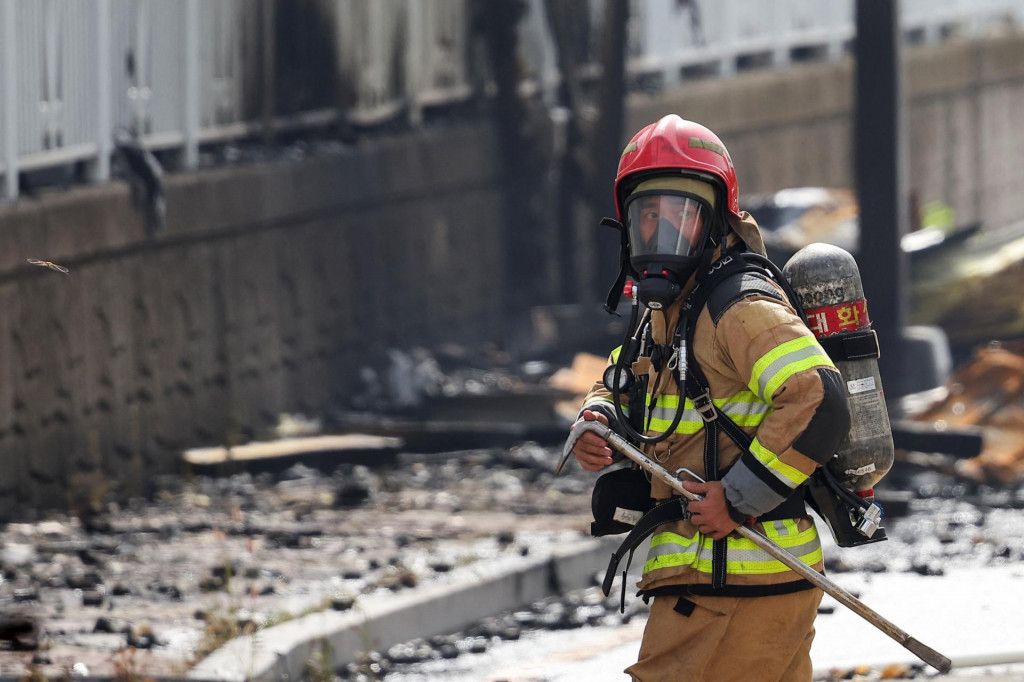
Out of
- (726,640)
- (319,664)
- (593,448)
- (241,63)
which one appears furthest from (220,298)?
(726,640)

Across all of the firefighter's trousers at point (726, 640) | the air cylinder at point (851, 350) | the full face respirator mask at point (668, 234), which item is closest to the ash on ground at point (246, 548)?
the firefighter's trousers at point (726, 640)

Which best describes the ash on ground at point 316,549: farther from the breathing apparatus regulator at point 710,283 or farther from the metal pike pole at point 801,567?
the breathing apparatus regulator at point 710,283

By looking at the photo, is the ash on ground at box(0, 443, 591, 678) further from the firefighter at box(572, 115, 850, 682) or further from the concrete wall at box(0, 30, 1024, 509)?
the firefighter at box(572, 115, 850, 682)

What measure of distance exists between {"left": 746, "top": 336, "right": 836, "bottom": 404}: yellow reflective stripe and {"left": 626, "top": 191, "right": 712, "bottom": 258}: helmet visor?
1.04 ft

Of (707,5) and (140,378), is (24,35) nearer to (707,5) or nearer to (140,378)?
(140,378)

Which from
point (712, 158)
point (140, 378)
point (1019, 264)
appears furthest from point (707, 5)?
point (712, 158)

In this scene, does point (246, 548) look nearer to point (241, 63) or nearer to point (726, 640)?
point (726, 640)

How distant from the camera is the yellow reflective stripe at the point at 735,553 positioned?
415 cm

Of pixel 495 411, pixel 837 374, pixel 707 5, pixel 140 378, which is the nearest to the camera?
pixel 837 374

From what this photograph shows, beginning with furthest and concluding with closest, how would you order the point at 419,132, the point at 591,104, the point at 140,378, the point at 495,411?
1. the point at 591,104
2. the point at 419,132
3. the point at 495,411
4. the point at 140,378

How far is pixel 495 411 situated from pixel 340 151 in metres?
2.13

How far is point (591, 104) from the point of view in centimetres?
1591

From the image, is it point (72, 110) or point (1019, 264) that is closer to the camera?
point (72, 110)

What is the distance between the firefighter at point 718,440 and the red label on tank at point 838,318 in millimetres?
149
